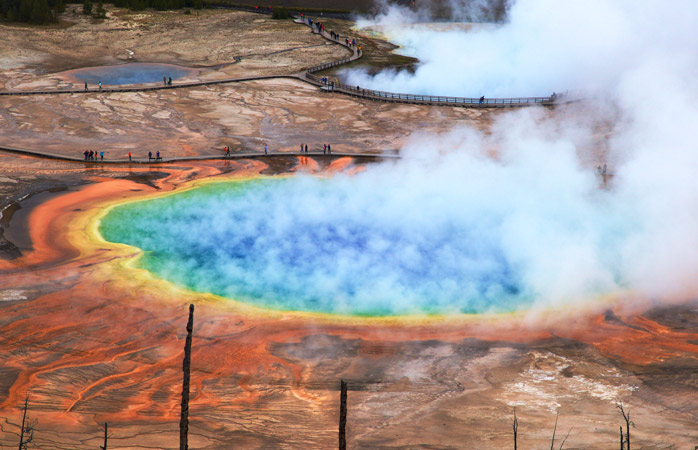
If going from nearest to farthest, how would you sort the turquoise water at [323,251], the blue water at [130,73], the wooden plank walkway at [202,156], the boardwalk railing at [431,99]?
the turquoise water at [323,251] → the wooden plank walkway at [202,156] → the boardwalk railing at [431,99] → the blue water at [130,73]

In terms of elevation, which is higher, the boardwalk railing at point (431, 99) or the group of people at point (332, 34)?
the group of people at point (332, 34)

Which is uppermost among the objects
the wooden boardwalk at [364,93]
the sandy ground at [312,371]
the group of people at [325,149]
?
the wooden boardwalk at [364,93]

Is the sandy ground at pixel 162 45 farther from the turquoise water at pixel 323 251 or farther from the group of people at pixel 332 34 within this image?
the turquoise water at pixel 323 251

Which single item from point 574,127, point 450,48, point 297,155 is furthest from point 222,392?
point 450,48

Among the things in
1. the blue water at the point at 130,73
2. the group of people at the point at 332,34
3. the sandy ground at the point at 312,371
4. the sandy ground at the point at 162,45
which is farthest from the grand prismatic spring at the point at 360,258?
the group of people at the point at 332,34

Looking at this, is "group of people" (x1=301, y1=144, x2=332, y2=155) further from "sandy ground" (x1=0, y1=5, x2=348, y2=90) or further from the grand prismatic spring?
"sandy ground" (x1=0, y1=5, x2=348, y2=90)

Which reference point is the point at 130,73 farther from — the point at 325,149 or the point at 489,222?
the point at 489,222
